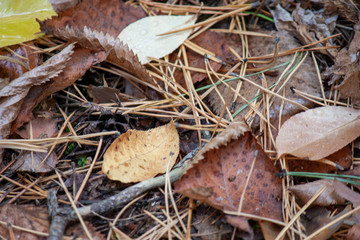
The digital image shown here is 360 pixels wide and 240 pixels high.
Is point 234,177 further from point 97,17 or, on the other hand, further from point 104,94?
point 97,17

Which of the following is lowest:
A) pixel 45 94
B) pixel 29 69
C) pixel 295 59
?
pixel 295 59

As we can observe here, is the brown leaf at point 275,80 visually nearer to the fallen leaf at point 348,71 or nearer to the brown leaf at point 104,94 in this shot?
the fallen leaf at point 348,71

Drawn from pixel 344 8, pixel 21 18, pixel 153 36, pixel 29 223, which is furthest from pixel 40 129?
pixel 344 8

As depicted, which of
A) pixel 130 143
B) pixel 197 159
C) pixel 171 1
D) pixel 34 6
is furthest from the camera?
pixel 171 1

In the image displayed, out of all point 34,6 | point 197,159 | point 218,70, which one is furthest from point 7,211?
point 218,70

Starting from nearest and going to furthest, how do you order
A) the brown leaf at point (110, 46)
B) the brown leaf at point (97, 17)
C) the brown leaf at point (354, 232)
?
the brown leaf at point (354, 232) < the brown leaf at point (110, 46) < the brown leaf at point (97, 17)

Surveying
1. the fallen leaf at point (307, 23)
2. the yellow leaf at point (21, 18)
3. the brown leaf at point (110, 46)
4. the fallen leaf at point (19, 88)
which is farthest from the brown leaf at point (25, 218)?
the fallen leaf at point (307, 23)

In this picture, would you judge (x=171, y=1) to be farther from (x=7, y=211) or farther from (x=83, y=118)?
(x=7, y=211)
